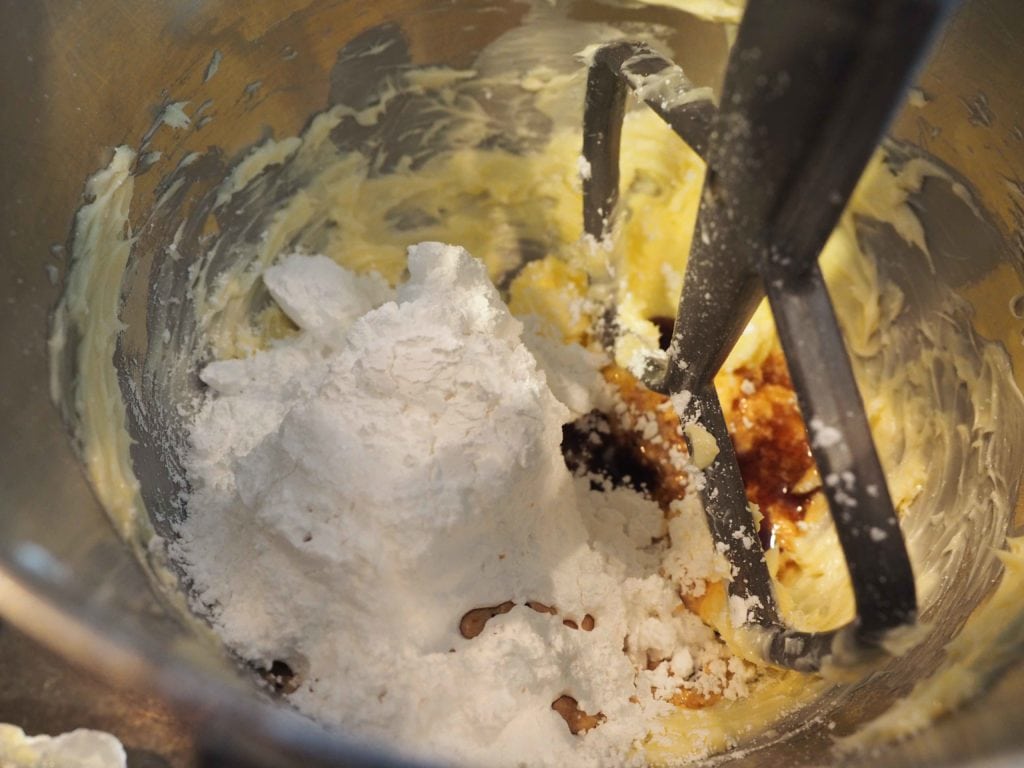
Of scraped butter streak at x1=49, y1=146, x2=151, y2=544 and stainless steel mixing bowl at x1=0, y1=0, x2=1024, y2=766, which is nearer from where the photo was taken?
stainless steel mixing bowl at x1=0, y1=0, x2=1024, y2=766

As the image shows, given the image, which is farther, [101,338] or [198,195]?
[198,195]

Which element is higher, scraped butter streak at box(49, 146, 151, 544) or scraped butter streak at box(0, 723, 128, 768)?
scraped butter streak at box(49, 146, 151, 544)

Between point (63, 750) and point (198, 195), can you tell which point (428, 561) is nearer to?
point (63, 750)

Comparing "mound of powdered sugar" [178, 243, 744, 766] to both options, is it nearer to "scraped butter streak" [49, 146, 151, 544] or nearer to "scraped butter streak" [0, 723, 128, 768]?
"scraped butter streak" [49, 146, 151, 544]

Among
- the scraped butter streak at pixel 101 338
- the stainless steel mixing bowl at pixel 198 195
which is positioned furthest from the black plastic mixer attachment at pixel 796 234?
the scraped butter streak at pixel 101 338

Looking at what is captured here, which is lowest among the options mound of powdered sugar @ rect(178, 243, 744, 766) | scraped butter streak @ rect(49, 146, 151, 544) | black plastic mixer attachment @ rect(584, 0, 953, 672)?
mound of powdered sugar @ rect(178, 243, 744, 766)

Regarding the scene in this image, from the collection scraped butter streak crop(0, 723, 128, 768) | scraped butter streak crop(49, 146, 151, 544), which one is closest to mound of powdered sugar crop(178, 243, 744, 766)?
scraped butter streak crop(49, 146, 151, 544)

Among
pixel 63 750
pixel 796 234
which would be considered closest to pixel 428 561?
pixel 63 750

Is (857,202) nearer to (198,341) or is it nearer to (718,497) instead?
(718,497)
